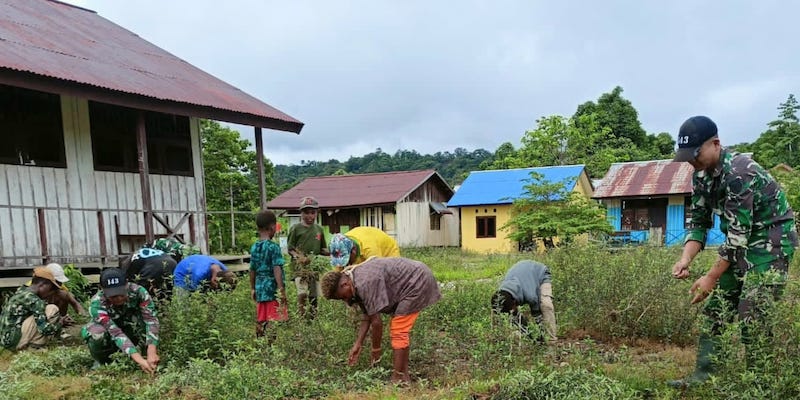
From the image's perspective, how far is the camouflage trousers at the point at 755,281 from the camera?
2.92m

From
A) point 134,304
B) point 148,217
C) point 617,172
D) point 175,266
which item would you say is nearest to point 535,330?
point 134,304

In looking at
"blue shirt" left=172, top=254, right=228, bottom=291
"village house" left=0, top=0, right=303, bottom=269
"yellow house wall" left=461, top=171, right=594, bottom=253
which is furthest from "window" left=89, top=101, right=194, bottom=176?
"yellow house wall" left=461, top=171, right=594, bottom=253

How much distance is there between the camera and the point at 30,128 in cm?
812

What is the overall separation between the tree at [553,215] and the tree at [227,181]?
1085cm

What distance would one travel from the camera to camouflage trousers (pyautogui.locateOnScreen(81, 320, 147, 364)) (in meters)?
4.74

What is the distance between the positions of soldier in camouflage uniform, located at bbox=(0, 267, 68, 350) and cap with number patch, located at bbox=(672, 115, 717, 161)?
635cm

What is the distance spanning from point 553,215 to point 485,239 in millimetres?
5341

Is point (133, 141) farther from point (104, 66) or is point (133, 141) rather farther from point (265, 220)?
point (265, 220)

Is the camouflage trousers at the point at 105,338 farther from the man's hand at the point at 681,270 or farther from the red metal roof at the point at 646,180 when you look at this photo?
the red metal roof at the point at 646,180

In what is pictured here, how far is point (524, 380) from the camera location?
3.27 metres

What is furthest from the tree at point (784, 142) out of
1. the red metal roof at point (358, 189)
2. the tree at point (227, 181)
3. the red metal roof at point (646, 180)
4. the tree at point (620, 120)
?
the tree at point (227, 181)

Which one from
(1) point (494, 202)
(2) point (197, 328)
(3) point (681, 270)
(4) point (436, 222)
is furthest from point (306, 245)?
(4) point (436, 222)

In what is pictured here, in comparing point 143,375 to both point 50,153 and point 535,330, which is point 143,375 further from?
point 50,153

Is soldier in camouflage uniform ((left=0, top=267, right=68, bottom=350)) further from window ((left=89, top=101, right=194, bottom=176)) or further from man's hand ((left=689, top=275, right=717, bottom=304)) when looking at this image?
man's hand ((left=689, top=275, right=717, bottom=304))
